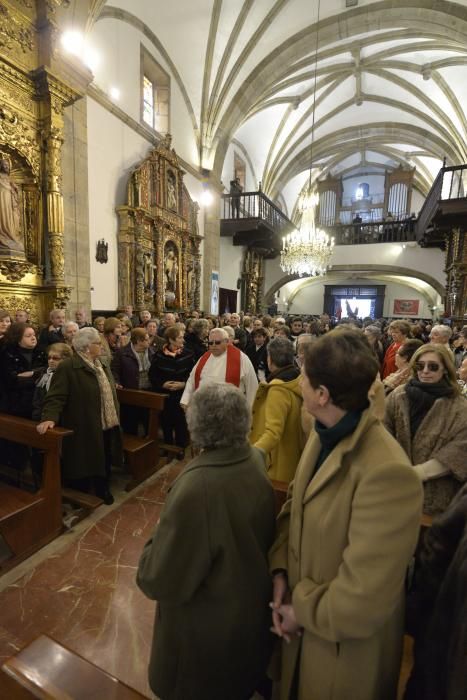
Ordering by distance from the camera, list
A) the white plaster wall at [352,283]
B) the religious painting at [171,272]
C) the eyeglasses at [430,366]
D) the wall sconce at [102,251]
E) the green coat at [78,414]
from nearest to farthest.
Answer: the eyeglasses at [430,366], the green coat at [78,414], the wall sconce at [102,251], the religious painting at [171,272], the white plaster wall at [352,283]

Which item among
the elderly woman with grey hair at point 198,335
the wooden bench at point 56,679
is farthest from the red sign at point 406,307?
the wooden bench at point 56,679

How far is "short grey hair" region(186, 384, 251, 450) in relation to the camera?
1252mm

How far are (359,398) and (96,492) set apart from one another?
10.3 feet

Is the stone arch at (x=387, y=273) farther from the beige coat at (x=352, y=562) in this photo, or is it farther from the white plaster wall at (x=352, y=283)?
the beige coat at (x=352, y=562)

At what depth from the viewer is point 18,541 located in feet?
8.54

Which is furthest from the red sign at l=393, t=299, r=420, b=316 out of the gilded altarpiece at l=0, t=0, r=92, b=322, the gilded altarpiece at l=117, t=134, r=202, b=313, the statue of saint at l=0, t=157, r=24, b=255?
the statue of saint at l=0, t=157, r=24, b=255

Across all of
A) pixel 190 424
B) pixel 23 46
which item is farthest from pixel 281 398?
pixel 23 46

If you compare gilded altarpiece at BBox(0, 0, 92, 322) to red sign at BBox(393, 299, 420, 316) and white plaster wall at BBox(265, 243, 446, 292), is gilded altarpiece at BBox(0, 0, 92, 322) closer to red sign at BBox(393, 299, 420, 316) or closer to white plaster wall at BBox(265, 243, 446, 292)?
white plaster wall at BBox(265, 243, 446, 292)

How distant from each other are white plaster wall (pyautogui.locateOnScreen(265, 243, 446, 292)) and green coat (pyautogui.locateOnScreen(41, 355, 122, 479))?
16922 mm

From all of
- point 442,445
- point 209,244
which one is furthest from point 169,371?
point 209,244

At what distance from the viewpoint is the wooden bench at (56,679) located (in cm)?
109

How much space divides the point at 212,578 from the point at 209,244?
37.5ft

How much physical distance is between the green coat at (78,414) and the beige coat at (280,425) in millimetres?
1560

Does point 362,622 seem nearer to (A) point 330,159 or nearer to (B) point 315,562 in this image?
(B) point 315,562
